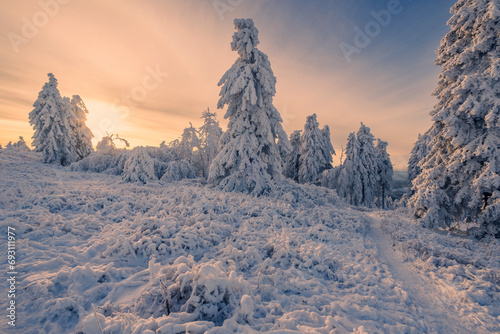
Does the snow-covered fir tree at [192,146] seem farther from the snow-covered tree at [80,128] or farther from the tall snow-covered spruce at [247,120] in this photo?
the tall snow-covered spruce at [247,120]

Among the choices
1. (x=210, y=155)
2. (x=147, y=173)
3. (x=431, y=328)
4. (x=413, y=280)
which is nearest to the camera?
(x=431, y=328)

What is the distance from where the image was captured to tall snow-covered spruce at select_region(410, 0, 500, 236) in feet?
30.0

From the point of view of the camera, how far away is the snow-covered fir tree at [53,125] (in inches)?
973

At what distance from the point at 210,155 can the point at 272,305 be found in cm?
3424

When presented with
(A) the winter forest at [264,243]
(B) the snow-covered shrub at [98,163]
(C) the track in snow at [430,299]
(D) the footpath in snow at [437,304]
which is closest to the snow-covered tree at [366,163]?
(A) the winter forest at [264,243]

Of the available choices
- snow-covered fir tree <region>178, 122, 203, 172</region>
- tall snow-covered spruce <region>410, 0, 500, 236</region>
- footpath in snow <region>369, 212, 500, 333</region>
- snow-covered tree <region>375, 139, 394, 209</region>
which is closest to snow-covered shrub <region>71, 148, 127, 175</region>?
snow-covered fir tree <region>178, 122, 203, 172</region>

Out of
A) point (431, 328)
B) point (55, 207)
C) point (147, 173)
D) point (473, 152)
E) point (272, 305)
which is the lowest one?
point (431, 328)

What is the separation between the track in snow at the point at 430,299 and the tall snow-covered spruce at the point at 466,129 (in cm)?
576

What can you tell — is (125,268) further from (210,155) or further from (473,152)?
(210,155)

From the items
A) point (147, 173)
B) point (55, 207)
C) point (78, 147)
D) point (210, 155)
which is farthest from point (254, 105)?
point (78, 147)

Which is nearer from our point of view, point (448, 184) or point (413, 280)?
point (413, 280)

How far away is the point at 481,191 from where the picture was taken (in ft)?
31.0

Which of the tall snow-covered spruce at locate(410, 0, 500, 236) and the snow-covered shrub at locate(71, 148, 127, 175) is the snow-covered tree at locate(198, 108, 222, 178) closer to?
the snow-covered shrub at locate(71, 148, 127, 175)

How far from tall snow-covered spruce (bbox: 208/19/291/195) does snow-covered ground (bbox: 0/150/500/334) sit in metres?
5.05
